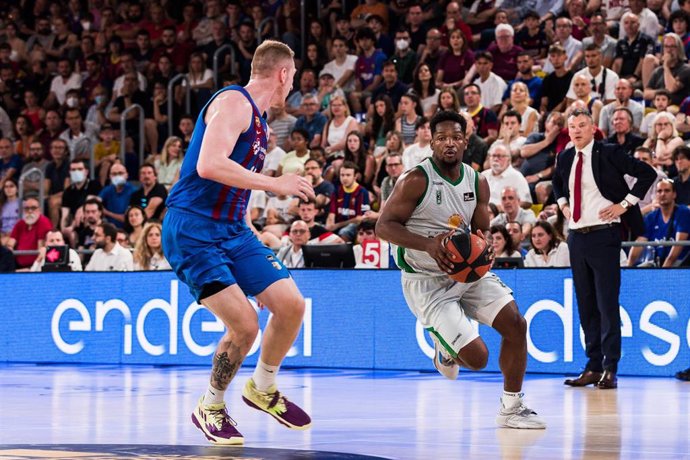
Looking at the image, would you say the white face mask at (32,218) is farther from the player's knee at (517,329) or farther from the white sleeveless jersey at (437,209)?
the player's knee at (517,329)

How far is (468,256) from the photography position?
320 inches

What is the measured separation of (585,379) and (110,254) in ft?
23.8

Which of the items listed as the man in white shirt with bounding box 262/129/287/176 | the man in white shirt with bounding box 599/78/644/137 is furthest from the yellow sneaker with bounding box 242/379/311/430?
the man in white shirt with bounding box 262/129/287/176

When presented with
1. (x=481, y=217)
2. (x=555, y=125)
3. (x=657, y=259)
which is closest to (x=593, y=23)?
(x=555, y=125)

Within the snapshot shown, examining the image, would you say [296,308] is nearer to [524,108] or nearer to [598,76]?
[524,108]

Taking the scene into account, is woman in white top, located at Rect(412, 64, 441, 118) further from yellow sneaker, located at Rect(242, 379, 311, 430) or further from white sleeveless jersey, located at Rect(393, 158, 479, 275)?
yellow sneaker, located at Rect(242, 379, 311, 430)

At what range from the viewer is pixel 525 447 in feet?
23.8

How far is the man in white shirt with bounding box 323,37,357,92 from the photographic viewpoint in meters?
20.2

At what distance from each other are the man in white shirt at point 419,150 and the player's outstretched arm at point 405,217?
7818 millimetres

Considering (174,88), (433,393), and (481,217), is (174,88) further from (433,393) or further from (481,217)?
(481,217)

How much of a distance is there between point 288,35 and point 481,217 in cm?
1335

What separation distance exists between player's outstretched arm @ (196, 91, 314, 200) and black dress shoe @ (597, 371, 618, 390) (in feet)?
16.6

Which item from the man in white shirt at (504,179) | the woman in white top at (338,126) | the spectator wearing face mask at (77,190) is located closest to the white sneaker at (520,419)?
the man in white shirt at (504,179)

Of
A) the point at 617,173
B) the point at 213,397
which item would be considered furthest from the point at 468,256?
the point at 617,173
